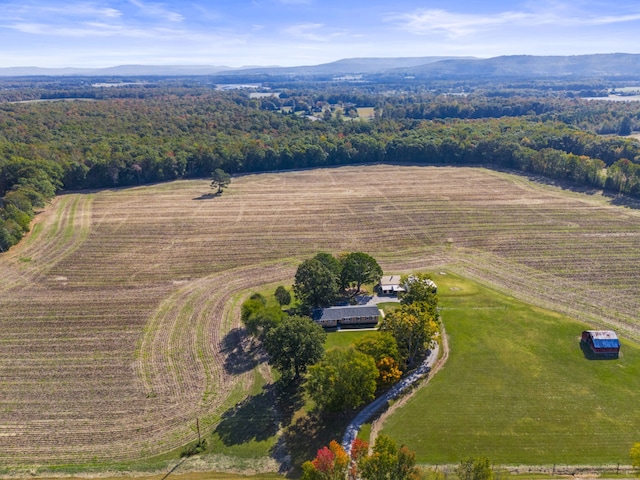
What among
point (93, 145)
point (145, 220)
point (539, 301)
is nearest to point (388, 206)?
point (539, 301)

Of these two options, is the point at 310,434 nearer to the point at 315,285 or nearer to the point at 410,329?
the point at 410,329

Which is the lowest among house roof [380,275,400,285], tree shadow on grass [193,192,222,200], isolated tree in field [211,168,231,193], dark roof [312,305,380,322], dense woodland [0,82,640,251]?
dark roof [312,305,380,322]

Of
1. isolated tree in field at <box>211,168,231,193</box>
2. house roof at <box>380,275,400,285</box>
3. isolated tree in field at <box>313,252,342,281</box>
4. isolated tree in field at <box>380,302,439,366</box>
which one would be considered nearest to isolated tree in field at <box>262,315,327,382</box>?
isolated tree in field at <box>380,302,439,366</box>

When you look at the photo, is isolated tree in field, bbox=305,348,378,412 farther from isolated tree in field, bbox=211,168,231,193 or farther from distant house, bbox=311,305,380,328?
isolated tree in field, bbox=211,168,231,193

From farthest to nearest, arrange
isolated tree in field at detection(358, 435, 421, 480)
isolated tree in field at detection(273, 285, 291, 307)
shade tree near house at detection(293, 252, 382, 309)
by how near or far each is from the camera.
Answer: isolated tree in field at detection(273, 285, 291, 307), shade tree near house at detection(293, 252, 382, 309), isolated tree in field at detection(358, 435, 421, 480)

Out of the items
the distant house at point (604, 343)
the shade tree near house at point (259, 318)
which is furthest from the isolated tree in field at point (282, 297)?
the distant house at point (604, 343)

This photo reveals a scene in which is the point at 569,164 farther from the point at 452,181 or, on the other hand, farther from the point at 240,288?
the point at 240,288
